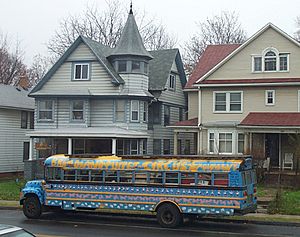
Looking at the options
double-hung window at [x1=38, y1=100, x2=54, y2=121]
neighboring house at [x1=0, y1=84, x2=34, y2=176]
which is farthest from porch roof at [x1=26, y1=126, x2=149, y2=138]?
neighboring house at [x1=0, y1=84, x2=34, y2=176]

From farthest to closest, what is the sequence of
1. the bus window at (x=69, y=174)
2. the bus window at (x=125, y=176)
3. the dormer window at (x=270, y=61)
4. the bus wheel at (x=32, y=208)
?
the dormer window at (x=270, y=61) < the bus wheel at (x=32, y=208) < the bus window at (x=69, y=174) < the bus window at (x=125, y=176)

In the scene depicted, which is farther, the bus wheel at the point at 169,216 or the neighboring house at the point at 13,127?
the neighboring house at the point at 13,127

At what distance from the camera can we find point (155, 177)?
17266mm

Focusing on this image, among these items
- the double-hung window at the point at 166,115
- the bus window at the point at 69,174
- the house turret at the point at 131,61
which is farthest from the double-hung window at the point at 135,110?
the bus window at the point at 69,174

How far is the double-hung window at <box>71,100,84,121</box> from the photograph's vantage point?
34156mm

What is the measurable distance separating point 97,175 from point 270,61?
17.5 m

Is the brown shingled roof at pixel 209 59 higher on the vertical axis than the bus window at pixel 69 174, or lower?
higher

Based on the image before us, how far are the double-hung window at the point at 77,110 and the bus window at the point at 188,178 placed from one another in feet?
60.0

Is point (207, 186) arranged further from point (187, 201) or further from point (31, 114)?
point (31, 114)

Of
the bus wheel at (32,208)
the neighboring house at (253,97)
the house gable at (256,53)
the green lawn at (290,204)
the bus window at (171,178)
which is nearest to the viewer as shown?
the bus window at (171,178)

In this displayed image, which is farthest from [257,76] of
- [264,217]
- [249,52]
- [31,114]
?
[31,114]

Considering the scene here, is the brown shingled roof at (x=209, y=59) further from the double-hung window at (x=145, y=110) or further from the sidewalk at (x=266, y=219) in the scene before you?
the sidewalk at (x=266, y=219)

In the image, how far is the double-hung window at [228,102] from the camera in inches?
1278

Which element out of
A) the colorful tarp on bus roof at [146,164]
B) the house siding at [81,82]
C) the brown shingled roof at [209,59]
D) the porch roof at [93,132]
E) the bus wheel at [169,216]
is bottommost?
the bus wheel at [169,216]
